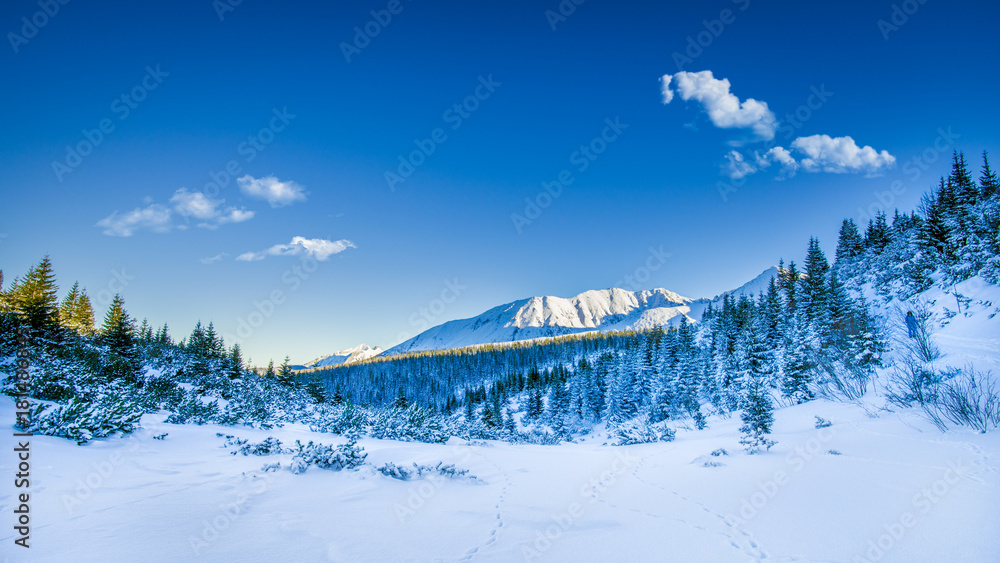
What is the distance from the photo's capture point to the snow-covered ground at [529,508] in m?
3.14

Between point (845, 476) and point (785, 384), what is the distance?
77.5ft

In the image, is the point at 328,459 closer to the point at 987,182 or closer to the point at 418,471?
the point at 418,471

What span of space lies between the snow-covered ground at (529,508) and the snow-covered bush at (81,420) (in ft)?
1.15

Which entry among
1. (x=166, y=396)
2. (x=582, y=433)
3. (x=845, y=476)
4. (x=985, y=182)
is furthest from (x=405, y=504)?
(x=985, y=182)

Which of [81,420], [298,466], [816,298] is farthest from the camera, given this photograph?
[816,298]

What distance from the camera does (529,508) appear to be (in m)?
4.63

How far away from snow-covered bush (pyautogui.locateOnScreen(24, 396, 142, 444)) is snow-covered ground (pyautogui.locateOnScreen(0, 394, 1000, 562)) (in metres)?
0.35

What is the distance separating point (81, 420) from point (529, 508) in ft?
25.6

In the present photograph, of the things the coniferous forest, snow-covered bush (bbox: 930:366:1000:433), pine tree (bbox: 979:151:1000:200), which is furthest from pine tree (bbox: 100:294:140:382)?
pine tree (bbox: 979:151:1000:200)

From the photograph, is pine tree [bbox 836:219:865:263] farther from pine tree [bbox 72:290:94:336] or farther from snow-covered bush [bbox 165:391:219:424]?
pine tree [bbox 72:290:94:336]

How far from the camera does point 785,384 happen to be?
79.5ft

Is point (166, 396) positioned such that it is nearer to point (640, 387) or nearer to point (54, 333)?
→ point (54, 333)

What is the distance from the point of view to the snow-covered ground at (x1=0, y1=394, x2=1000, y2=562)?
3139 millimetres

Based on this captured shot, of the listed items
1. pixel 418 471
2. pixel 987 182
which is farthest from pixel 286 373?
pixel 987 182
